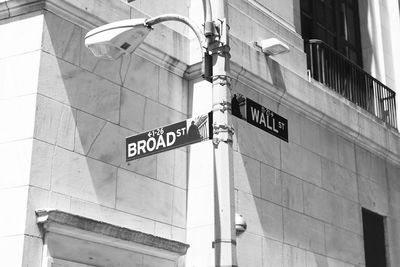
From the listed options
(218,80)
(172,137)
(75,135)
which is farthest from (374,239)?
(218,80)

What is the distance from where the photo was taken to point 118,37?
339 inches

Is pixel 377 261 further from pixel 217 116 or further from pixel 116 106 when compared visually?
pixel 217 116

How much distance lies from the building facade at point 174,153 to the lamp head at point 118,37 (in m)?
1.14

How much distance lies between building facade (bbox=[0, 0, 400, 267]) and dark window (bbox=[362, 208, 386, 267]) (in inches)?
1.4

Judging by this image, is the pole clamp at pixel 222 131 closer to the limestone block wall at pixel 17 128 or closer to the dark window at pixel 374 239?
the limestone block wall at pixel 17 128

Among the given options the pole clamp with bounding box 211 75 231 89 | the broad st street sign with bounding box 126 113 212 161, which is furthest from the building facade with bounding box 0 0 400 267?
the pole clamp with bounding box 211 75 231 89

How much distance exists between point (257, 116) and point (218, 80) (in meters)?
0.62

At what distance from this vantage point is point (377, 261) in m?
15.4

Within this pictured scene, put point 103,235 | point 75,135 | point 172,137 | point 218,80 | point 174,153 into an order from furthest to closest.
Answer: point 174,153
point 75,135
point 103,235
point 172,137
point 218,80

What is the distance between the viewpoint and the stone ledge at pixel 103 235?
8945mm

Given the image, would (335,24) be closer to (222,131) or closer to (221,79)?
(221,79)

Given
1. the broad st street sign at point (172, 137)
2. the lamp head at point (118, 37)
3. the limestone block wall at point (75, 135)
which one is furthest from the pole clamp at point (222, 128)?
the limestone block wall at point (75, 135)

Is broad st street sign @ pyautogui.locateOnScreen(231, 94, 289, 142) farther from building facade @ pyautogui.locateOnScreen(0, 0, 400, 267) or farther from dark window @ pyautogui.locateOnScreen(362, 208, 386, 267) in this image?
dark window @ pyautogui.locateOnScreen(362, 208, 386, 267)

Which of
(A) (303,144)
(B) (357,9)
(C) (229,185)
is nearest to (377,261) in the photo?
(A) (303,144)
